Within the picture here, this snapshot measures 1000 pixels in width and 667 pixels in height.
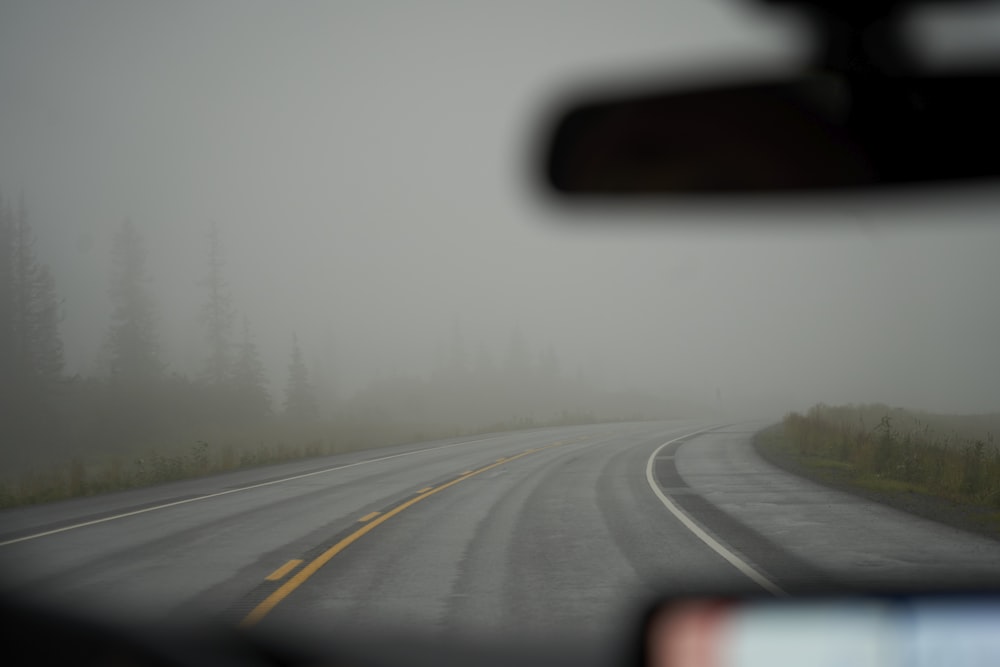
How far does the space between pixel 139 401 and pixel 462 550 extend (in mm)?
44889

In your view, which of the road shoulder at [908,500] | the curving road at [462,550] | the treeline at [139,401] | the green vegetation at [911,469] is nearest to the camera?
the curving road at [462,550]

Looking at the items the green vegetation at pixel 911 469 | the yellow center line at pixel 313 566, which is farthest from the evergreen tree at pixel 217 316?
the yellow center line at pixel 313 566

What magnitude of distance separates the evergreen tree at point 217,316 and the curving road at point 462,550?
2063 inches

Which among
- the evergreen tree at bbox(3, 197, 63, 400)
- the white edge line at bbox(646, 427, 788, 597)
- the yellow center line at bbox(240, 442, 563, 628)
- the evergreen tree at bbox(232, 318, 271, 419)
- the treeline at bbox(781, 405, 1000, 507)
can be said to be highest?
the evergreen tree at bbox(3, 197, 63, 400)

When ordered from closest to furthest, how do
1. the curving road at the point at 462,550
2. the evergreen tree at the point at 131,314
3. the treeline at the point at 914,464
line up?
the curving road at the point at 462,550
the treeline at the point at 914,464
the evergreen tree at the point at 131,314

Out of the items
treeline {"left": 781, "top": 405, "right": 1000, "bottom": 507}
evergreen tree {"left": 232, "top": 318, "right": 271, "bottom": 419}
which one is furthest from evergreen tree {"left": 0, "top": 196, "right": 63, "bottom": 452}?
treeline {"left": 781, "top": 405, "right": 1000, "bottom": 507}

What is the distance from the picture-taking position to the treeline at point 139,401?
32969 millimetres

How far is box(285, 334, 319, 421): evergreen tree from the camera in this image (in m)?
64.9

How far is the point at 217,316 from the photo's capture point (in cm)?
6525

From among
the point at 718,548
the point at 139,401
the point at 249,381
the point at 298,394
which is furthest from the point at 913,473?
the point at 298,394

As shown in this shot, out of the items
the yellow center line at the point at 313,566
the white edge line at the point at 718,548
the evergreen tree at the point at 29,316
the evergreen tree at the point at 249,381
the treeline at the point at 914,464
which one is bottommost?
the treeline at the point at 914,464

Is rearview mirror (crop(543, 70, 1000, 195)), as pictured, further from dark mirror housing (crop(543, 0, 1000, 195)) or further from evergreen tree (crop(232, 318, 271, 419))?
evergreen tree (crop(232, 318, 271, 419))

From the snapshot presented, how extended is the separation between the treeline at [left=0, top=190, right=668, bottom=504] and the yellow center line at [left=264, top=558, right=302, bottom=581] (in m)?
12.3

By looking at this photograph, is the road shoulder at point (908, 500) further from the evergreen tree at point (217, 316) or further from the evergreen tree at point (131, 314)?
the evergreen tree at point (217, 316)
